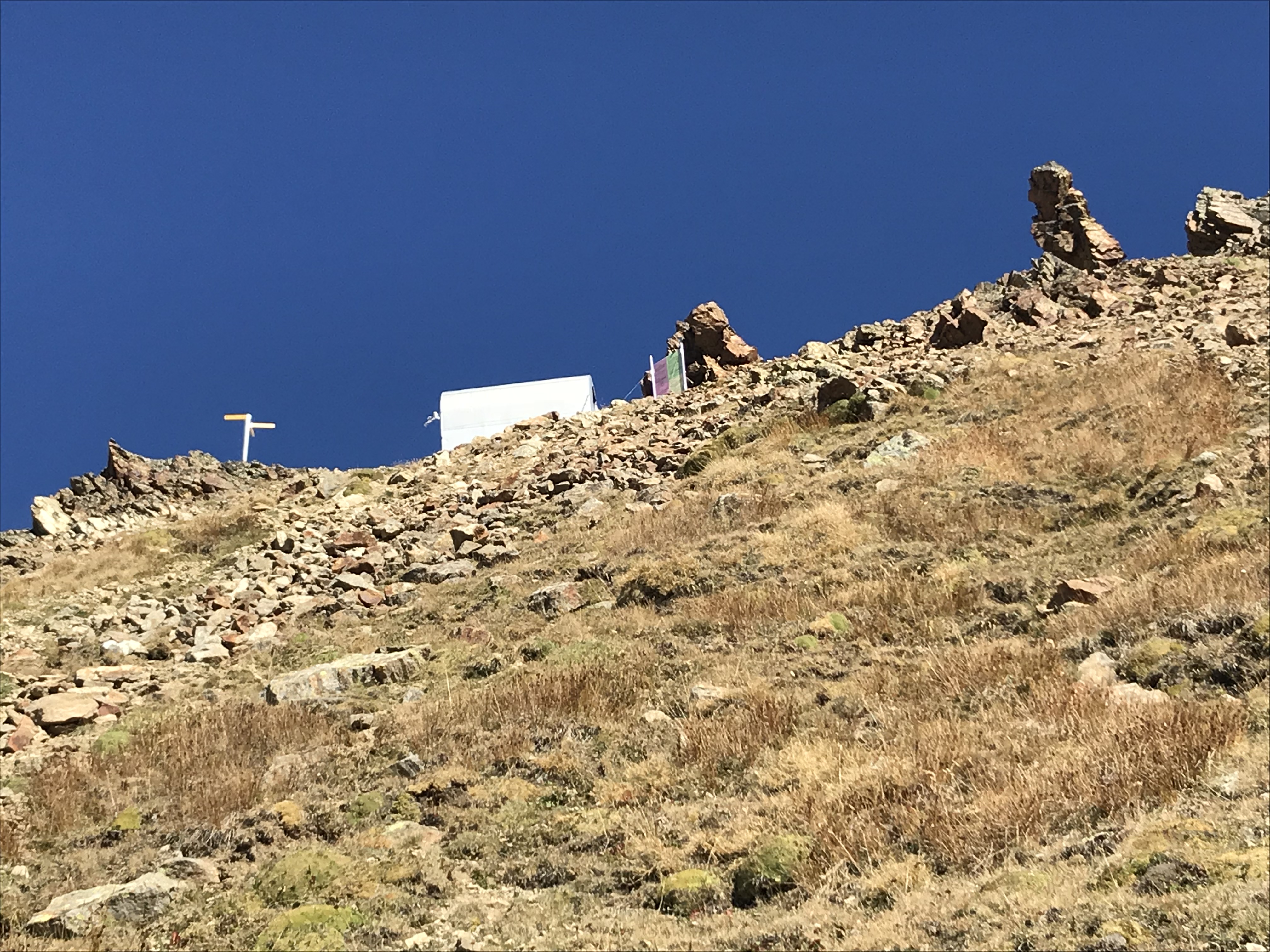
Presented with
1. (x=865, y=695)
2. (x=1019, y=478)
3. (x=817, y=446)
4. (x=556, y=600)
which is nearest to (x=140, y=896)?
(x=865, y=695)

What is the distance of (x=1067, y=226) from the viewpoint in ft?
91.3

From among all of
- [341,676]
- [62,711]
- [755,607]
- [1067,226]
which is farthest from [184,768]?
[1067,226]

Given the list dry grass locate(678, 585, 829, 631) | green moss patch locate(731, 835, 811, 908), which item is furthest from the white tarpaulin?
green moss patch locate(731, 835, 811, 908)

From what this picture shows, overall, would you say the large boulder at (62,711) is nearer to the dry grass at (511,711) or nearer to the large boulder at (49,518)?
the dry grass at (511,711)

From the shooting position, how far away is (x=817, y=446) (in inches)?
674

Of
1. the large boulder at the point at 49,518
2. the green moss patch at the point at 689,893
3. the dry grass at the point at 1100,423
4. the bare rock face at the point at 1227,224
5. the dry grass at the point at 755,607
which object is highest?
the bare rock face at the point at 1227,224

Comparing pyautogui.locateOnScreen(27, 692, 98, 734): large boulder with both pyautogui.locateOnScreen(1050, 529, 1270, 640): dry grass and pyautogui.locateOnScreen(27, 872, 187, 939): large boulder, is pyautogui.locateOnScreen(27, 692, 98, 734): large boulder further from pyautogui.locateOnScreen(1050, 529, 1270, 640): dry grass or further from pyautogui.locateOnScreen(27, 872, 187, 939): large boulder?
pyautogui.locateOnScreen(1050, 529, 1270, 640): dry grass

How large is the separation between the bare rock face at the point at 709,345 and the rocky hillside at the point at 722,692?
8.25m

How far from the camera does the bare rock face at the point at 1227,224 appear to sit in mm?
25516

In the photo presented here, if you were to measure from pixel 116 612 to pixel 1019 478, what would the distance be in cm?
1243

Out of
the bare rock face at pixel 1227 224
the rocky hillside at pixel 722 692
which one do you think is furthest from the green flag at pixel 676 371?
the bare rock face at pixel 1227 224

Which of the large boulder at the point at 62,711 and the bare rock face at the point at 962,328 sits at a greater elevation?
the bare rock face at the point at 962,328

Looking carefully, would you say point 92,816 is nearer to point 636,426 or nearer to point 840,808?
point 840,808

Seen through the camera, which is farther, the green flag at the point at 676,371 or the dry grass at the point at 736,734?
the green flag at the point at 676,371
